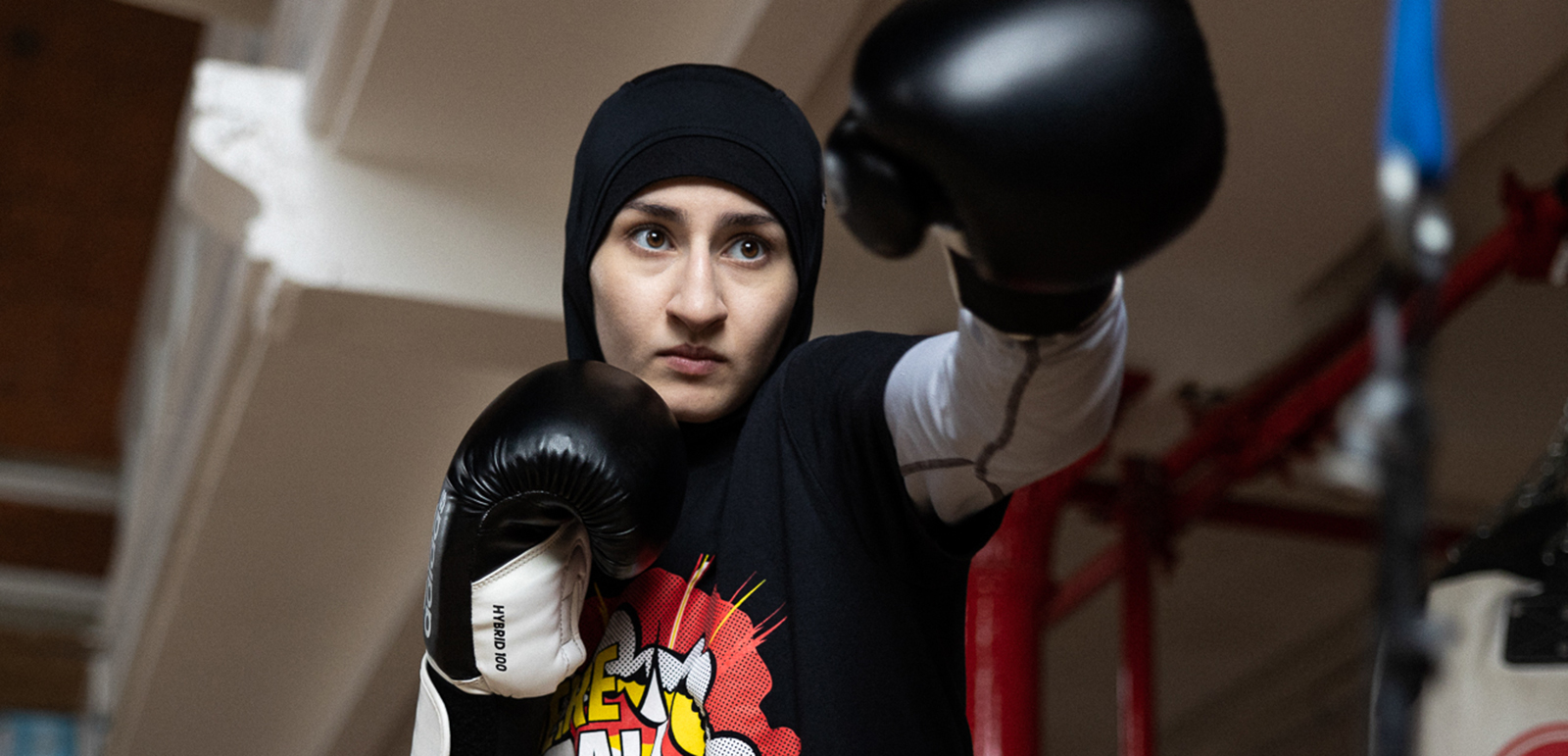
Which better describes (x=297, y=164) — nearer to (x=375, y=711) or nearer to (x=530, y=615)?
(x=530, y=615)

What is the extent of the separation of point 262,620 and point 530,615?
3858mm

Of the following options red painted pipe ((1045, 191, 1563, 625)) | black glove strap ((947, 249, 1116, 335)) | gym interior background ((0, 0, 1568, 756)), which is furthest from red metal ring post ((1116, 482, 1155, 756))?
black glove strap ((947, 249, 1116, 335))

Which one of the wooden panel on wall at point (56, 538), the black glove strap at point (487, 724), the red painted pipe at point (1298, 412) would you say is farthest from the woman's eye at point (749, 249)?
the wooden panel on wall at point (56, 538)

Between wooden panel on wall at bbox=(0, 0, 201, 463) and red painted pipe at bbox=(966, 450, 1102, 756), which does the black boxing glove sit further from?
wooden panel on wall at bbox=(0, 0, 201, 463)

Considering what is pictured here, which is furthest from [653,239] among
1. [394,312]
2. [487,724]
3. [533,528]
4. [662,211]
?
[394,312]

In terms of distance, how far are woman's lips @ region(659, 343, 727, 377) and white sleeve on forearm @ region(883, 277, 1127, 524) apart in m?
0.22

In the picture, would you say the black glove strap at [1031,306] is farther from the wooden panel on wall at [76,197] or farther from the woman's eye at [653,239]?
the wooden panel on wall at [76,197]

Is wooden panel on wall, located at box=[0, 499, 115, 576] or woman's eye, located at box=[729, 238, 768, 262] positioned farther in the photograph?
wooden panel on wall, located at box=[0, 499, 115, 576]

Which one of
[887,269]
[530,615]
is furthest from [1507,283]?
[530,615]

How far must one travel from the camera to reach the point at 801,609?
3.11ft

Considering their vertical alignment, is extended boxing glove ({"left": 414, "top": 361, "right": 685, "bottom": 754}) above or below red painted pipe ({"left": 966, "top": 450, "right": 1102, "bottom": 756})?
above

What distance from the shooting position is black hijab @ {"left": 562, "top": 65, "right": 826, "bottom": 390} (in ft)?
3.67

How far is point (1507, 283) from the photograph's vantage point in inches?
140

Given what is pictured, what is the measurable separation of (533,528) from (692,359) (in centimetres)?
18
